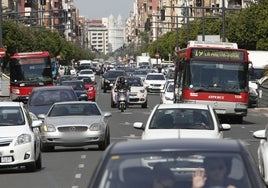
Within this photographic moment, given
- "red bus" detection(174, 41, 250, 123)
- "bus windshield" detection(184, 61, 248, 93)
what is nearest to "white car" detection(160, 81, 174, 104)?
"red bus" detection(174, 41, 250, 123)

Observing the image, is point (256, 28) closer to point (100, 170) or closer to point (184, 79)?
point (184, 79)

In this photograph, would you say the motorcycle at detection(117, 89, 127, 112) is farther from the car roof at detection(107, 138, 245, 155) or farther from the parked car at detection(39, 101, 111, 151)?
the car roof at detection(107, 138, 245, 155)

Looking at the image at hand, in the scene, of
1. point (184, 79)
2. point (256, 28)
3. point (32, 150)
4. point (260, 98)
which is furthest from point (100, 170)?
point (256, 28)

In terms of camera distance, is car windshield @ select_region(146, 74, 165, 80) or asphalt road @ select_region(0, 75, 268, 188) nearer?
asphalt road @ select_region(0, 75, 268, 188)

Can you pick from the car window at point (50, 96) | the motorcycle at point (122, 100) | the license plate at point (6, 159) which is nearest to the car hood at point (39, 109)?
the car window at point (50, 96)

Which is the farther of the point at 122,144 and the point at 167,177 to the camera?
the point at 122,144

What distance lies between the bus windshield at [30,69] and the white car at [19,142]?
35.1 meters

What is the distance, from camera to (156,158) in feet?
26.2

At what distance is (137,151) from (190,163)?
0.46 m

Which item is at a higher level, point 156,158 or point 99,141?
point 156,158

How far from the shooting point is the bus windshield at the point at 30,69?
55906 mm

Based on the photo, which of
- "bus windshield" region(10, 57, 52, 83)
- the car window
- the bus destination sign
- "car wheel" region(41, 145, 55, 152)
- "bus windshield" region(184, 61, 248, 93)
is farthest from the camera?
"bus windshield" region(10, 57, 52, 83)

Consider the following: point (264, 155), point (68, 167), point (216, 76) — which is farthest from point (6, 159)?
point (216, 76)

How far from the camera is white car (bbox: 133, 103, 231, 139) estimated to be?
1781cm
